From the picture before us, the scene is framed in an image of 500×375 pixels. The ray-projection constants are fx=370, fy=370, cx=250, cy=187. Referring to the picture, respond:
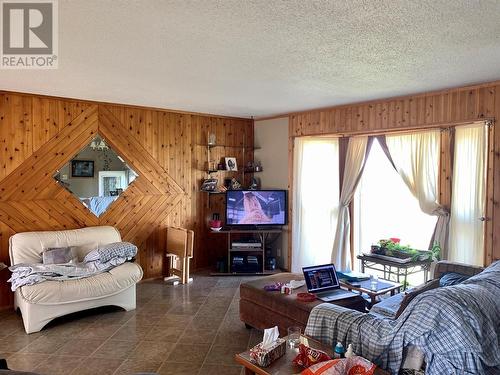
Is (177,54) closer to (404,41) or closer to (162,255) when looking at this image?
(404,41)

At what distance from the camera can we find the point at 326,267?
344 cm

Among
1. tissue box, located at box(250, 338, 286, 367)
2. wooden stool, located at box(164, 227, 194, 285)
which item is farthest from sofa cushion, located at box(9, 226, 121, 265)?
tissue box, located at box(250, 338, 286, 367)

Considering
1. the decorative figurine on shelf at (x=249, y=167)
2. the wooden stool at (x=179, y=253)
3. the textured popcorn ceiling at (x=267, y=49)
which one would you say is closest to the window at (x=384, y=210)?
the textured popcorn ceiling at (x=267, y=49)

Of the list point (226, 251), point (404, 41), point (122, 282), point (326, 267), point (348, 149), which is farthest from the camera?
point (226, 251)

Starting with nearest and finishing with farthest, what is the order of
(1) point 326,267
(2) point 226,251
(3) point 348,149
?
(1) point 326,267, (3) point 348,149, (2) point 226,251

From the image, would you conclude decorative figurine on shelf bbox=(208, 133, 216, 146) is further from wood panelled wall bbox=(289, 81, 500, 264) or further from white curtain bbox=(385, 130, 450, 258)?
white curtain bbox=(385, 130, 450, 258)

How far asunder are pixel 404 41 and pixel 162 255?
13.8 feet

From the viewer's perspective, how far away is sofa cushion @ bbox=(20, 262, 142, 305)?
352 centimetres

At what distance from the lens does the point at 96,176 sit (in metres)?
4.84

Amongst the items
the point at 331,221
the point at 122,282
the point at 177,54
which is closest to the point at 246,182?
the point at 331,221

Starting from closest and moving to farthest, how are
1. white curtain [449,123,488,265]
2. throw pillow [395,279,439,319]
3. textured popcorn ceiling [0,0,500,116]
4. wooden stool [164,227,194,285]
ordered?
textured popcorn ceiling [0,0,500,116], throw pillow [395,279,439,319], white curtain [449,123,488,265], wooden stool [164,227,194,285]

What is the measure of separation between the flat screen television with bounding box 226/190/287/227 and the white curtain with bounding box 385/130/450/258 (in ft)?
5.96

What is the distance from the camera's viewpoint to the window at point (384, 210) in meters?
4.68

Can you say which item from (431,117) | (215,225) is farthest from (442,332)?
(215,225)
